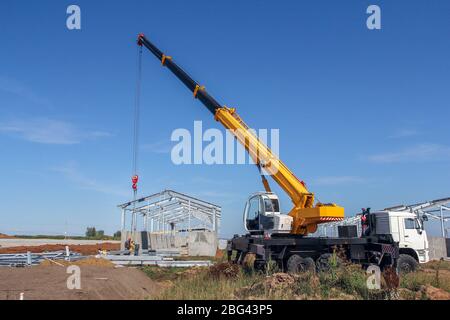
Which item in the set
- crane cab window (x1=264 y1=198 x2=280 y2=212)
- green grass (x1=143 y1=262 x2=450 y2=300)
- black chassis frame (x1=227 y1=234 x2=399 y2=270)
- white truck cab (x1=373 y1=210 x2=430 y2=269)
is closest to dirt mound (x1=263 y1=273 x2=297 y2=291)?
green grass (x1=143 y1=262 x2=450 y2=300)

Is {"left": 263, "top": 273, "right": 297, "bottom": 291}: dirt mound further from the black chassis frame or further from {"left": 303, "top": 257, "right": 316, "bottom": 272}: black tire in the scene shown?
{"left": 303, "top": 257, "right": 316, "bottom": 272}: black tire

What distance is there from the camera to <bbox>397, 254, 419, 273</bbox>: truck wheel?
15.8 m

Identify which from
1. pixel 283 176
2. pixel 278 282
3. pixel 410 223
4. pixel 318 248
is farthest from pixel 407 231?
pixel 278 282

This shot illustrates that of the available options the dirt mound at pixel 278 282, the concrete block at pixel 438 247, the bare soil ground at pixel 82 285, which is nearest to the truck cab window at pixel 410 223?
the dirt mound at pixel 278 282

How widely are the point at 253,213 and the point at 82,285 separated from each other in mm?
7639

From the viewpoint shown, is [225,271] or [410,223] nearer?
[225,271]

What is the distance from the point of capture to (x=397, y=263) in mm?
15555

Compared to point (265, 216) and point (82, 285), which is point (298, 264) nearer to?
point (265, 216)

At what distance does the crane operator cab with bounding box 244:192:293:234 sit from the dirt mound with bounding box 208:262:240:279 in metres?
2.04

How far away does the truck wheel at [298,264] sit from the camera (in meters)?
14.7

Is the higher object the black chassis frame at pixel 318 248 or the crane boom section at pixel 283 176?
the crane boom section at pixel 283 176

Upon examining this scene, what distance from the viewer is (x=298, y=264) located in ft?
48.9

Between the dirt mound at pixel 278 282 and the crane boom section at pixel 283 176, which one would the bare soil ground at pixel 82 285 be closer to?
the dirt mound at pixel 278 282
